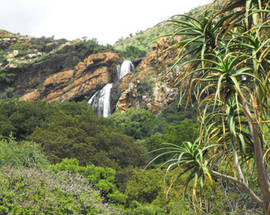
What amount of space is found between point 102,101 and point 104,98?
0.61 meters

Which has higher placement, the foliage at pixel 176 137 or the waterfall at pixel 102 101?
the waterfall at pixel 102 101

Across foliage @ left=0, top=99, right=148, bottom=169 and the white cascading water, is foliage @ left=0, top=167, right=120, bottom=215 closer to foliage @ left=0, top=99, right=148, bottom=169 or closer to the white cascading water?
foliage @ left=0, top=99, right=148, bottom=169

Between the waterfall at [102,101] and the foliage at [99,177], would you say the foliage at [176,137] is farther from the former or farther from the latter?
the waterfall at [102,101]

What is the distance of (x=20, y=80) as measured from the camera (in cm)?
5275

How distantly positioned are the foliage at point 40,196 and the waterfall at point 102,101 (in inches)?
1281

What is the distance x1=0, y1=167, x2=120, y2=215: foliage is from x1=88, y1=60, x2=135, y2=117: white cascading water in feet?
107

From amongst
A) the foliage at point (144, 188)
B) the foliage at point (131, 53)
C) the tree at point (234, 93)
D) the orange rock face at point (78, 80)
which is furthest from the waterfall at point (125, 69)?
the tree at point (234, 93)

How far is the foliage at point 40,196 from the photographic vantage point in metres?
8.91

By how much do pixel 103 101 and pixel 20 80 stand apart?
693 inches

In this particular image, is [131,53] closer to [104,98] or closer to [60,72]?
[60,72]

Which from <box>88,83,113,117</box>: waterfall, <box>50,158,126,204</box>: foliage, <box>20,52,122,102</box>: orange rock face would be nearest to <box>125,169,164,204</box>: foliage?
<box>50,158,126,204</box>: foliage

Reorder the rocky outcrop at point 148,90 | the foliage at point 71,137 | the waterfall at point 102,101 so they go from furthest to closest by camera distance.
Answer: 1. the waterfall at point 102,101
2. the rocky outcrop at point 148,90
3. the foliage at point 71,137

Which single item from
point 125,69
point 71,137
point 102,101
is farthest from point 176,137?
point 125,69

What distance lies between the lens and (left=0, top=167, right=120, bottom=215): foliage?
8.91 metres
